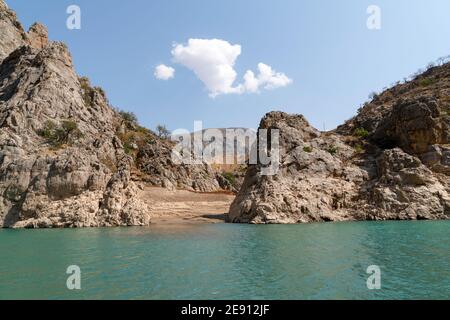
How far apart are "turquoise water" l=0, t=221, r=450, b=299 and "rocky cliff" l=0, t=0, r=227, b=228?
14.8m

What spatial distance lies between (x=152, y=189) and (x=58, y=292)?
58883 millimetres

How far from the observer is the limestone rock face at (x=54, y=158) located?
41625mm

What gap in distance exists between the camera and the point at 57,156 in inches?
1786

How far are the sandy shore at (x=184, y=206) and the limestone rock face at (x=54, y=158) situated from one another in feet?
23.8

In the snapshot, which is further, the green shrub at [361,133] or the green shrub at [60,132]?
the green shrub at [361,133]

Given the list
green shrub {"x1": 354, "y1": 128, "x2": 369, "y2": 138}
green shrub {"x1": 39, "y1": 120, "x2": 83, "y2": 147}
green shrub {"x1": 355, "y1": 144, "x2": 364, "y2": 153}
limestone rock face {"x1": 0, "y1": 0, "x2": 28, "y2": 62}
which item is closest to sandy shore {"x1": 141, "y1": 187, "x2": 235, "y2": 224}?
green shrub {"x1": 39, "y1": 120, "x2": 83, "y2": 147}

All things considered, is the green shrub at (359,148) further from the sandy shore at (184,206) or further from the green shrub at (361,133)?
the sandy shore at (184,206)

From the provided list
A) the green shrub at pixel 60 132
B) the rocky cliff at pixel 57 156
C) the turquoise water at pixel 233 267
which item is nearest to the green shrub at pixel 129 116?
the rocky cliff at pixel 57 156

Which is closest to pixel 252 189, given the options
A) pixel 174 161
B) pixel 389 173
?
pixel 389 173

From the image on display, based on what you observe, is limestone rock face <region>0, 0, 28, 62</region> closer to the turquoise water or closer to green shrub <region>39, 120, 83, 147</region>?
green shrub <region>39, 120, 83, 147</region>

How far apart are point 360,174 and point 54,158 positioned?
38851 millimetres

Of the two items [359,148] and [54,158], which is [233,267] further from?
[359,148]

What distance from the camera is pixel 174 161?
279ft
